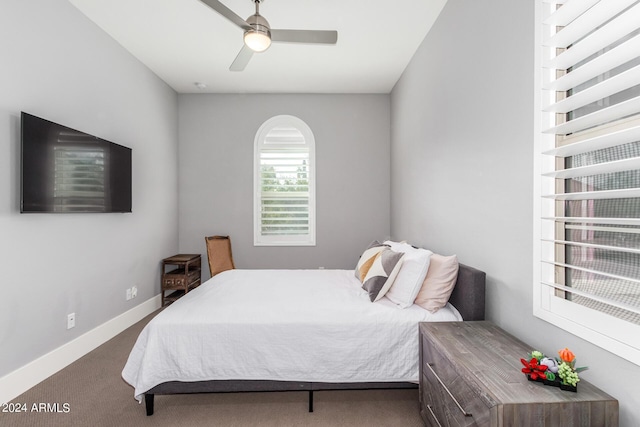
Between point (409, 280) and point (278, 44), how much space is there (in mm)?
2556

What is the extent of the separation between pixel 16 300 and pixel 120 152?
1.55 m

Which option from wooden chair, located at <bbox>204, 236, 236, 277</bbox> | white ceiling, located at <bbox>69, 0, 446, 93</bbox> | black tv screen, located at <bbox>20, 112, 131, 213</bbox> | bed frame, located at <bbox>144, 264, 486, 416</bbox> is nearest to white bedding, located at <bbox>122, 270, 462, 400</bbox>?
bed frame, located at <bbox>144, 264, 486, 416</bbox>

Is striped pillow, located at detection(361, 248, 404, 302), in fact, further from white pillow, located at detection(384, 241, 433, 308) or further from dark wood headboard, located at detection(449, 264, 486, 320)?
dark wood headboard, located at detection(449, 264, 486, 320)

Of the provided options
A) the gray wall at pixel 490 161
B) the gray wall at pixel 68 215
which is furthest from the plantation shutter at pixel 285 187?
the gray wall at pixel 490 161

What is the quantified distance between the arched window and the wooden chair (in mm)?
409

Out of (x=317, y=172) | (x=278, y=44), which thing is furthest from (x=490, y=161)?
(x=317, y=172)

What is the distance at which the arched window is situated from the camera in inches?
178

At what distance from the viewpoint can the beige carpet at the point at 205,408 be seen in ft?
6.24

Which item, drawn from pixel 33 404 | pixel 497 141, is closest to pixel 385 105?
pixel 497 141

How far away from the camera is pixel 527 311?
1.64 metres

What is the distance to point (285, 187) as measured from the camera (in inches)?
180

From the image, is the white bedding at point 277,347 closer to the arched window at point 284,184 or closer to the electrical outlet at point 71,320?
the electrical outlet at point 71,320

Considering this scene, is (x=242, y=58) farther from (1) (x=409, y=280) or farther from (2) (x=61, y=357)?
(2) (x=61, y=357)

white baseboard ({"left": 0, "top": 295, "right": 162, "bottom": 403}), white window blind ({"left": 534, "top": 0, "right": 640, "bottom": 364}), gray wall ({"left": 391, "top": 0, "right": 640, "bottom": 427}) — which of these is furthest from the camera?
white baseboard ({"left": 0, "top": 295, "right": 162, "bottom": 403})
